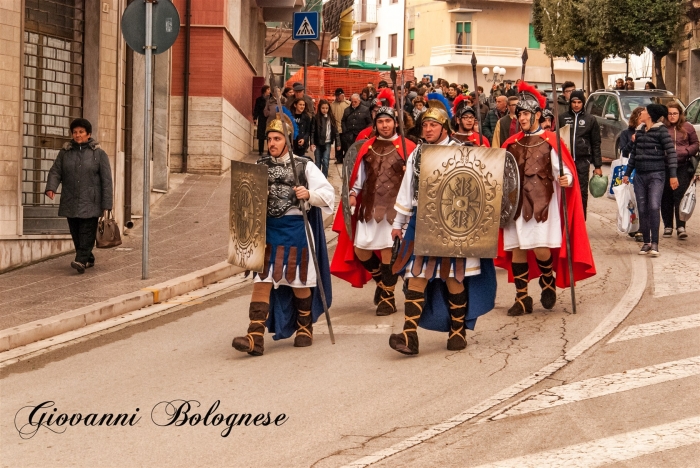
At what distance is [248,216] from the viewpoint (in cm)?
934

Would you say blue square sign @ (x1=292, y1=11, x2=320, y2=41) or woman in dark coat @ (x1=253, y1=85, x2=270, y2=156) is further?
woman in dark coat @ (x1=253, y1=85, x2=270, y2=156)

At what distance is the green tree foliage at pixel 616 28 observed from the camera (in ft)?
127

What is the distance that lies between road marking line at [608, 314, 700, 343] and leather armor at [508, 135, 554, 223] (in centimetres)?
133

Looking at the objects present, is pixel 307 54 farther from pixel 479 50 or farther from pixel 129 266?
pixel 479 50

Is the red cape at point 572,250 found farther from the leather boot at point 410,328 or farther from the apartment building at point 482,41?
the apartment building at point 482,41

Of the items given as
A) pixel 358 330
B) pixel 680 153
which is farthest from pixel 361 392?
pixel 680 153

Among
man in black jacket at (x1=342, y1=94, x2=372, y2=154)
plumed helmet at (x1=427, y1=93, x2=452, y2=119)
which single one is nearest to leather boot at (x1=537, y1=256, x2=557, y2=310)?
plumed helmet at (x1=427, y1=93, x2=452, y2=119)

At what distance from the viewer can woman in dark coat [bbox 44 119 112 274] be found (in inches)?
526

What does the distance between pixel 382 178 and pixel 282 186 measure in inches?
66.6

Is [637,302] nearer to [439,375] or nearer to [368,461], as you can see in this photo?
[439,375]

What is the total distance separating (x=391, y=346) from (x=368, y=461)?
2596mm

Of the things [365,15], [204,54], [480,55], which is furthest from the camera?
[365,15]

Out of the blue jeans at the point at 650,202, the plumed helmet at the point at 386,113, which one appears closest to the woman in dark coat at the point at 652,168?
the blue jeans at the point at 650,202
